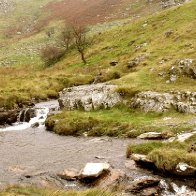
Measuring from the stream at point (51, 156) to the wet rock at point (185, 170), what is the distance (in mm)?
453

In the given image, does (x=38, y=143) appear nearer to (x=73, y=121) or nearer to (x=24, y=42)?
(x=73, y=121)

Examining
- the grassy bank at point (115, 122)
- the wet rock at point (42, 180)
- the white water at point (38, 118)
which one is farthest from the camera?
the white water at point (38, 118)

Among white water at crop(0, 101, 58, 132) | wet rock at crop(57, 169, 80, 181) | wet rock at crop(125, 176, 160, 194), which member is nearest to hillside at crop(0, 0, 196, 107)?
white water at crop(0, 101, 58, 132)

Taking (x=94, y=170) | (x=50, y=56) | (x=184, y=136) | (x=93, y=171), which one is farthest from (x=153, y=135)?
(x=50, y=56)

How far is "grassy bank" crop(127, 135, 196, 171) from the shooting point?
66.7 feet

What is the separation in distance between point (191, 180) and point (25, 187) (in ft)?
25.4

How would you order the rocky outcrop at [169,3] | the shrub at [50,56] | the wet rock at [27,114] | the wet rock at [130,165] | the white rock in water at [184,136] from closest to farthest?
the wet rock at [130,165]
the white rock in water at [184,136]
the wet rock at [27,114]
the shrub at [50,56]
the rocky outcrop at [169,3]

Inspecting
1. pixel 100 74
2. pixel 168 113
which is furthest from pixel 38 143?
pixel 100 74

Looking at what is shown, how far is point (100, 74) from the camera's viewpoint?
50625mm

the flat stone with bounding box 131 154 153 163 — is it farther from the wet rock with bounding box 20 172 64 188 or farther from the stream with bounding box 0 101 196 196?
the wet rock with bounding box 20 172 64 188

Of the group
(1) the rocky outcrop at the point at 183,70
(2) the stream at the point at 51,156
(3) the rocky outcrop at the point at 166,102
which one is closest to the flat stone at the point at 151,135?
(2) the stream at the point at 51,156

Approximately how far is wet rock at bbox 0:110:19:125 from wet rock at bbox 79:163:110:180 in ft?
61.3

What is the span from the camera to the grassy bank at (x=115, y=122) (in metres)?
28.8

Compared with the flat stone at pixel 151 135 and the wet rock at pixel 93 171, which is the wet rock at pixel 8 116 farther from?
the wet rock at pixel 93 171
